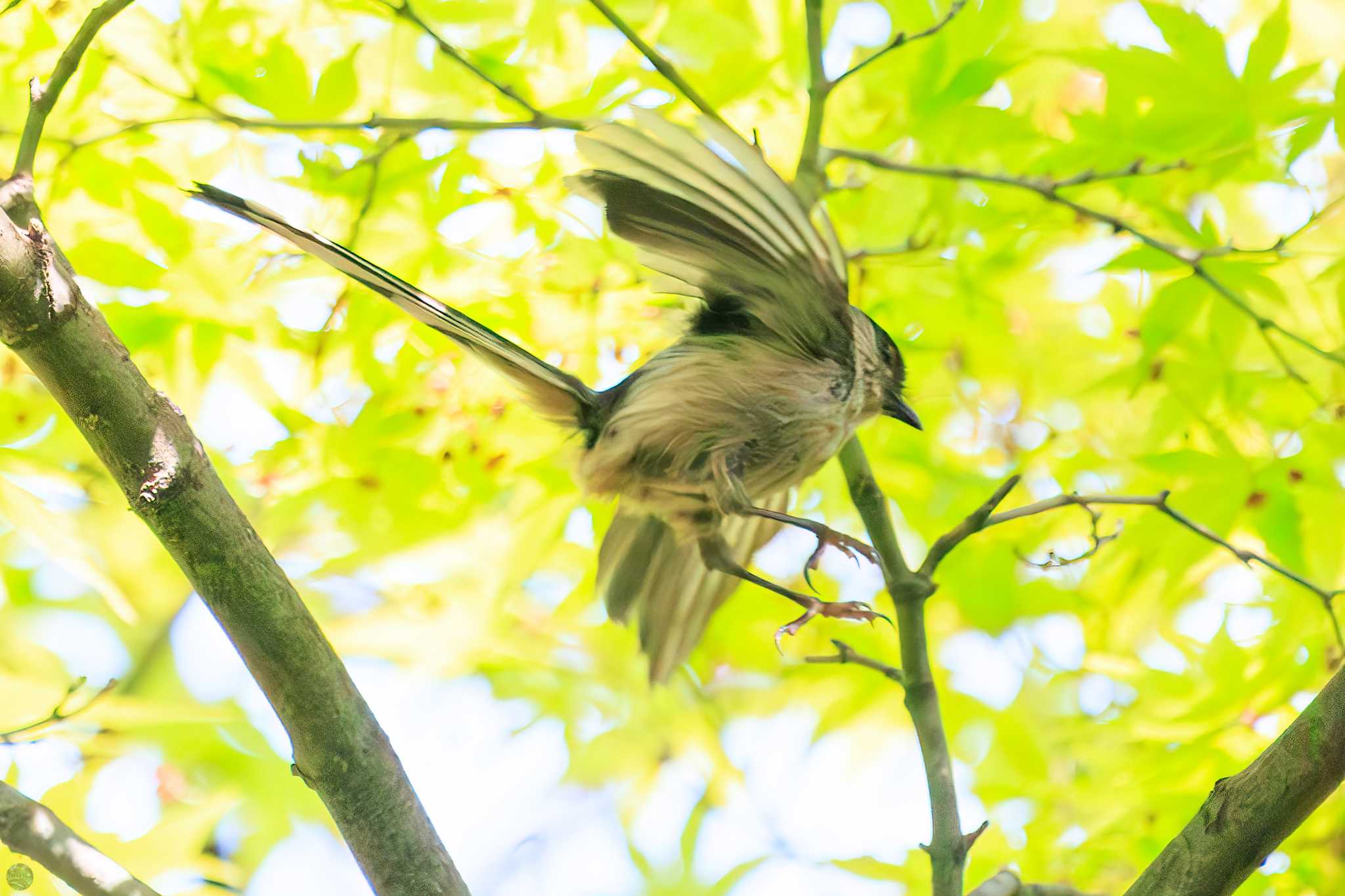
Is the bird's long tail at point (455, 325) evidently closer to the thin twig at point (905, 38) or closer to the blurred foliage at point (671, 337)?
the blurred foliage at point (671, 337)

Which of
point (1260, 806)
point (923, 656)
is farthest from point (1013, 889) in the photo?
point (1260, 806)

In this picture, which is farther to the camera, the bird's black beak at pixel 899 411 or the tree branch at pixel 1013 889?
the bird's black beak at pixel 899 411

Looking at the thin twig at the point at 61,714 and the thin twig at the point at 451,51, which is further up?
the thin twig at the point at 451,51

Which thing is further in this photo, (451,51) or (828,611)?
(451,51)

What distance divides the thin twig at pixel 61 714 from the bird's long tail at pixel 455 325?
2.84ft

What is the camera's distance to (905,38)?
2303mm

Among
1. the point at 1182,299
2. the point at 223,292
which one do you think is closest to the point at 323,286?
the point at 223,292

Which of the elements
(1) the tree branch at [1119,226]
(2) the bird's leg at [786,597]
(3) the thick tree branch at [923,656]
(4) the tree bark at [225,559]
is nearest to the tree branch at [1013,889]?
(3) the thick tree branch at [923,656]

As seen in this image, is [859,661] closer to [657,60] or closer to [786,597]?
[786,597]

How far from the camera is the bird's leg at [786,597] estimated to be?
2.12 meters

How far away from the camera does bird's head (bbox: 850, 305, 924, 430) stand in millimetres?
2350

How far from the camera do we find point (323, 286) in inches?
96.7

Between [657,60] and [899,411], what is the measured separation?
0.90 m

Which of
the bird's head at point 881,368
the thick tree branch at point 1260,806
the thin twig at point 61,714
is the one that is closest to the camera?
the thick tree branch at point 1260,806
